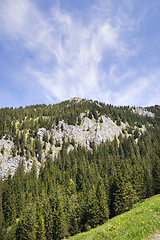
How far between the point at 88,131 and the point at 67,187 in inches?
3545

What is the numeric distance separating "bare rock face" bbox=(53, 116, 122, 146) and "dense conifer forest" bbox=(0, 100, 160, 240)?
8.64 meters

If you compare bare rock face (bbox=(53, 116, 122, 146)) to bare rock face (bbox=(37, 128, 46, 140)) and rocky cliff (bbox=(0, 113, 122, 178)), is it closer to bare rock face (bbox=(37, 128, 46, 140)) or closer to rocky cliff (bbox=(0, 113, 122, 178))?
rocky cliff (bbox=(0, 113, 122, 178))

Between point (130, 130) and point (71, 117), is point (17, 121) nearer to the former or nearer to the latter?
point (71, 117)

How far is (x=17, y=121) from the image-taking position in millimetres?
171250

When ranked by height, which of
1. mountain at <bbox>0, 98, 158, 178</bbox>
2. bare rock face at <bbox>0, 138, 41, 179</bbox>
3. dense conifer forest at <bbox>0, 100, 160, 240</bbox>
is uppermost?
mountain at <bbox>0, 98, 158, 178</bbox>

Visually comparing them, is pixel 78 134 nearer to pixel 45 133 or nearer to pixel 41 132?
pixel 45 133

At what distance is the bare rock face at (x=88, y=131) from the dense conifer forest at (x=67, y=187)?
28.3 ft

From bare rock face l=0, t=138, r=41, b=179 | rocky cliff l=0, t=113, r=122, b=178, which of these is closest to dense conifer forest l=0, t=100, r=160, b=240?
bare rock face l=0, t=138, r=41, b=179

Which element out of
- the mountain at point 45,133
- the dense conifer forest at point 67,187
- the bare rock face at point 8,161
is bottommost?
the dense conifer forest at point 67,187

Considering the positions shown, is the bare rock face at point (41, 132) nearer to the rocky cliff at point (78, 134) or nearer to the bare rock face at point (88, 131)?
the rocky cliff at point (78, 134)

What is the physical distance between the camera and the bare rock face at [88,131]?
15975cm

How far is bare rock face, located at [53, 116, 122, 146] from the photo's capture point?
15975 centimetres

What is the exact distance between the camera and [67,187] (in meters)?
87.1

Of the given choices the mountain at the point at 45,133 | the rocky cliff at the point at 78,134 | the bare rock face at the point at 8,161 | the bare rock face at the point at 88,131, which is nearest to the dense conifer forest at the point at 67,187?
the mountain at the point at 45,133
